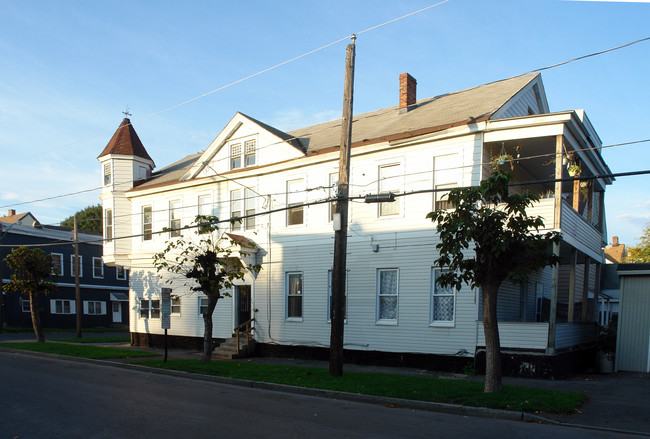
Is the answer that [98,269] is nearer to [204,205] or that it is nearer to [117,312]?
[117,312]

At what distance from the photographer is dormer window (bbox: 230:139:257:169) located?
2161 centimetres

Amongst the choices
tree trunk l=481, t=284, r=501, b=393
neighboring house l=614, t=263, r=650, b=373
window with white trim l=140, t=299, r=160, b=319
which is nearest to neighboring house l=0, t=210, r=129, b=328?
window with white trim l=140, t=299, r=160, b=319

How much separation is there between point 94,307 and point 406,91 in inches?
1404

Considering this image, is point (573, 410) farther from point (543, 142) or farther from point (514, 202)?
point (543, 142)

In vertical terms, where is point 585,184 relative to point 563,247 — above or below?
above

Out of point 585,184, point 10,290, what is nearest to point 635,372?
point 585,184

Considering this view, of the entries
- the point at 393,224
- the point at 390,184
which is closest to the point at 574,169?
the point at 390,184

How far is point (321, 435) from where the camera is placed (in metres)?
7.84

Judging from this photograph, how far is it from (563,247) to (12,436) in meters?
15.4

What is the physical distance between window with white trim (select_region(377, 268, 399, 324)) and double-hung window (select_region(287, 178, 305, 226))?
165 inches

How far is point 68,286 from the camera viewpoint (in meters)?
42.5

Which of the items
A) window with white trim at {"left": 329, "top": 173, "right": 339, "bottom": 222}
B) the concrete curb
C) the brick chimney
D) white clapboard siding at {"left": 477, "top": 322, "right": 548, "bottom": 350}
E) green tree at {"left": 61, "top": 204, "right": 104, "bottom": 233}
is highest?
green tree at {"left": 61, "top": 204, "right": 104, "bottom": 233}

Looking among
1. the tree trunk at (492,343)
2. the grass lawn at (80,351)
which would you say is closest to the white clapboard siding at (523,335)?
the tree trunk at (492,343)

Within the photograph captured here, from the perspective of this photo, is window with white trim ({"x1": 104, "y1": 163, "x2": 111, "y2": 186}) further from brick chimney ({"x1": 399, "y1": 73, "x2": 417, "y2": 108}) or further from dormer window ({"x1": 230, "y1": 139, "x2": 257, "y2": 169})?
brick chimney ({"x1": 399, "y1": 73, "x2": 417, "y2": 108})
